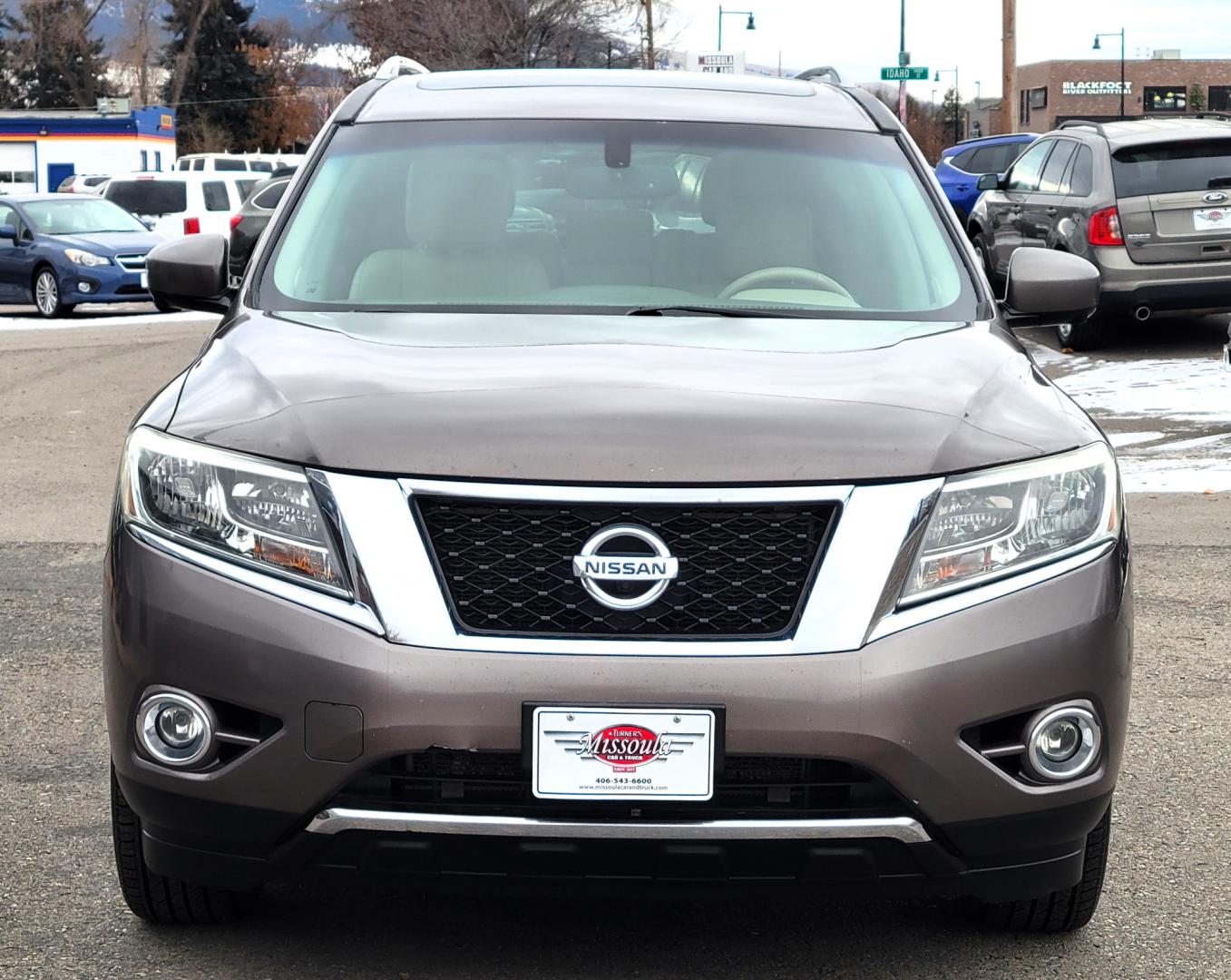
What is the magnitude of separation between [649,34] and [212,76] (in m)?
42.8

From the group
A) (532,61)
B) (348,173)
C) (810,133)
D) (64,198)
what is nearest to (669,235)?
(810,133)

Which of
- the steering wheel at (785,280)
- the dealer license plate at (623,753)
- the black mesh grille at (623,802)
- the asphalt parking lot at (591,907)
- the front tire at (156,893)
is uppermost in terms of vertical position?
the steering wheel at (785,280)

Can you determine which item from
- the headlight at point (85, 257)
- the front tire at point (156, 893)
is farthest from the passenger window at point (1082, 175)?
the front tire at point (156, 893)

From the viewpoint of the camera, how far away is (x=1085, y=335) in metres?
15.2

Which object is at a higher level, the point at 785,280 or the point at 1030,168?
the point at 1030,168

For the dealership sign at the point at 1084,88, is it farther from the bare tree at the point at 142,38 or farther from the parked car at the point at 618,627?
the parked car at the point at 618,627

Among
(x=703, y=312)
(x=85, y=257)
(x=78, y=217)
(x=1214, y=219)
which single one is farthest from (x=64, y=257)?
(x=703, y=312)

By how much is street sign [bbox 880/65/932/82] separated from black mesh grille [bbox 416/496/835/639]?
3386cm

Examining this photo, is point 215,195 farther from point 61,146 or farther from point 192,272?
point 61,146

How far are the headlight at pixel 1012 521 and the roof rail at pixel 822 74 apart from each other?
2.81 metres

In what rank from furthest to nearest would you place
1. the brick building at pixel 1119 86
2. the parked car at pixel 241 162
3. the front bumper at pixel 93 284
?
the brick building at pixel 1119 86
the parked car at pixel 241 162
the front bumper at pixel 93 284

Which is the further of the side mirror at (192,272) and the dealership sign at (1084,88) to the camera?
the dealership sign at (1084,88)

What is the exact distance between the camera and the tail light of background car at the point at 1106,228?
47.1 feet

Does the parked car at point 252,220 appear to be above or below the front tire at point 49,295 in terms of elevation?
above
